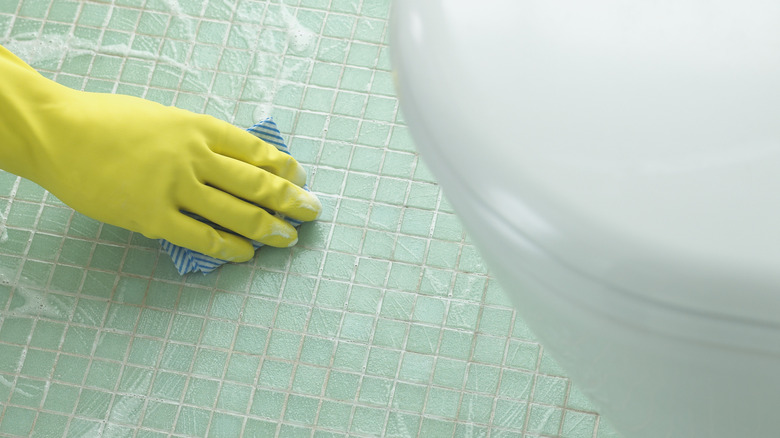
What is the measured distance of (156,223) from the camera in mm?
731

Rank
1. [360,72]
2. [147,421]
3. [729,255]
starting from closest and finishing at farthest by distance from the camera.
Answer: [729,255] < [147,421] < [360,72]

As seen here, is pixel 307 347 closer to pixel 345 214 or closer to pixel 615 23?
pixel 345 214

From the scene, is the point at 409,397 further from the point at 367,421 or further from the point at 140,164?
the point at 140,164

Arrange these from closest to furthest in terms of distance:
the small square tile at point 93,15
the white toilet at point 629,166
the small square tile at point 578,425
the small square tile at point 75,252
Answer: the white toilet at point 629,166
the small square tile at point 578,425
the small square tile at point 75,252
the small square tile at point 93,15

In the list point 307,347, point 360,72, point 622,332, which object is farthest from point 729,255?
point 360,72

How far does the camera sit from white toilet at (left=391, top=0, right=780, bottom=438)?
0.28 meters

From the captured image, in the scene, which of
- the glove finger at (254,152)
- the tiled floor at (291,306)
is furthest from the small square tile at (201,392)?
the glove finger at (254,152)

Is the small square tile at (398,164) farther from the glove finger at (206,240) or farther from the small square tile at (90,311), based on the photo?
the small square tile at (90,311)

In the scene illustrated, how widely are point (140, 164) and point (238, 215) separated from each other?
10 centimetres

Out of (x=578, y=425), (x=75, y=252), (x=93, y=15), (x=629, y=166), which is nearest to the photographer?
(x=629, y=166)

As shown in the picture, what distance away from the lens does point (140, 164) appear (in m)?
0.72

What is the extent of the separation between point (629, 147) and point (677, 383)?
0.11m

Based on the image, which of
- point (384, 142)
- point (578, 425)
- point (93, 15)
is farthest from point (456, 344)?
point (93, 15)

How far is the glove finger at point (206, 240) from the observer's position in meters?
0.73
